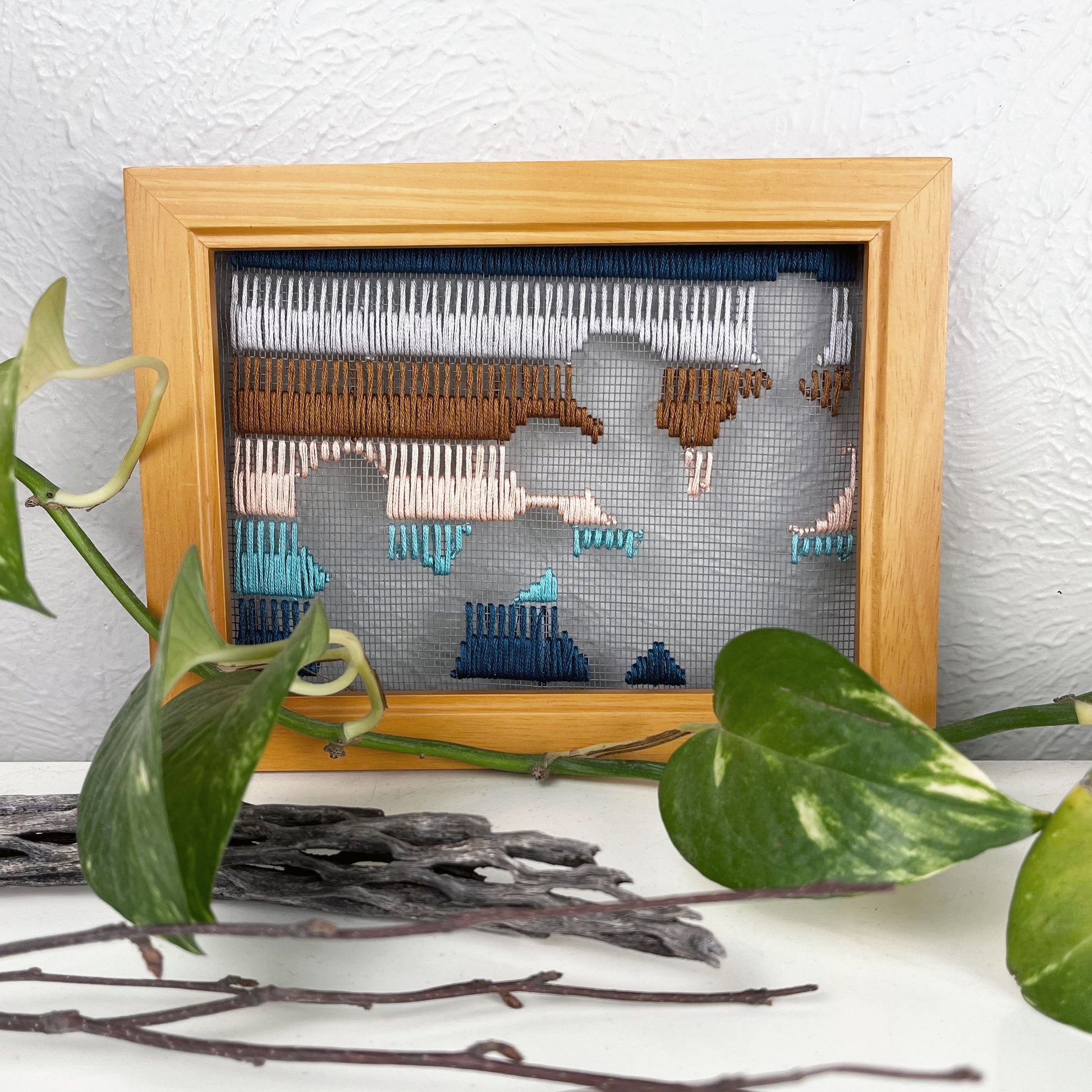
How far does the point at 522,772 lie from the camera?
549 mm

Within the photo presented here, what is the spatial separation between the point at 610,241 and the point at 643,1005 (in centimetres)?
39

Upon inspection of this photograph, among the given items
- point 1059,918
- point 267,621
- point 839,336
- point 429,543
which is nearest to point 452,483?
point 429,543

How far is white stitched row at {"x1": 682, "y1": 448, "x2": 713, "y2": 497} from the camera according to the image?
56cm

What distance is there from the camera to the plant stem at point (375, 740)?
501 millimetres

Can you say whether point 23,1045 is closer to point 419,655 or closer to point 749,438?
point 419,655

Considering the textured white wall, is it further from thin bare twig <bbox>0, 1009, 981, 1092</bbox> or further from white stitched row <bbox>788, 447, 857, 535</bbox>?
thin bare twig <bbox>0, 1009, 981, 1092</bbox>

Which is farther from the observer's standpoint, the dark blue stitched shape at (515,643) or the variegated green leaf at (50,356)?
the dark blue stitched shape at (515,643)

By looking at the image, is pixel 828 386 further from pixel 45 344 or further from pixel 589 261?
pixel 45 344

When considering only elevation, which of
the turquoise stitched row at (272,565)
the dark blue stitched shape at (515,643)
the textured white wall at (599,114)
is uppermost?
the textured white wall at (599,114)

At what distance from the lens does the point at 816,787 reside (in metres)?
0.35

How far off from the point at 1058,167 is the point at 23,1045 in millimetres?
680

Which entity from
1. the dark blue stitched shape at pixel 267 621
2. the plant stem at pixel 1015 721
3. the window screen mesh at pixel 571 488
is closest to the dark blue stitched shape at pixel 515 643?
the window screen mesh at pixel 571 488

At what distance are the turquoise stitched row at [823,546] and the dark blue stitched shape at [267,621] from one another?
0.31 m

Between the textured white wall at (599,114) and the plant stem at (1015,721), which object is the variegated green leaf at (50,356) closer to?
the textured white wall at (599,114)
